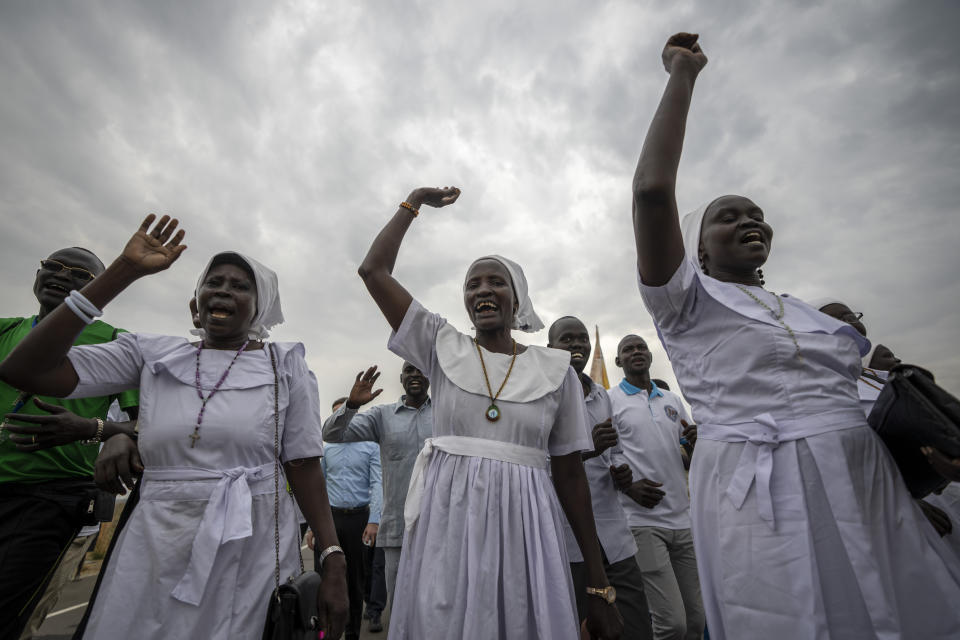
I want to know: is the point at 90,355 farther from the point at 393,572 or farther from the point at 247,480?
the point at 393,572

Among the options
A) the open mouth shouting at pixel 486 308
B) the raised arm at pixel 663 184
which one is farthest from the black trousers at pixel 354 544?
the raised arm at pixel 663 184

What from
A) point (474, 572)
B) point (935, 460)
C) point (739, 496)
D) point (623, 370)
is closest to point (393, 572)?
point (623, 370)

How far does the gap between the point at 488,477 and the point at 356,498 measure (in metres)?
4.90

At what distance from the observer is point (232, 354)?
2.51 meters

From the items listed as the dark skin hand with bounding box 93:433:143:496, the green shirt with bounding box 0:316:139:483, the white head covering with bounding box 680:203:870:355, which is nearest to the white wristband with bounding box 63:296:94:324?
the dark skin hand with bounding box 93:433:143:496

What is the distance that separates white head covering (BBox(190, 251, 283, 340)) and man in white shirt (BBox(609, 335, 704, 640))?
3.35 metres

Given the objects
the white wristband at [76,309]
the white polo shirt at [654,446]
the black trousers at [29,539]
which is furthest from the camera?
the white polo shirt at [654,446]

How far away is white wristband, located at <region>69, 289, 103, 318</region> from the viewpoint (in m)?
2.10

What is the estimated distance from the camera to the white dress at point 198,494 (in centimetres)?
195

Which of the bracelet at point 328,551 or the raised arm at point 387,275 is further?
the raised arm at point 387,275

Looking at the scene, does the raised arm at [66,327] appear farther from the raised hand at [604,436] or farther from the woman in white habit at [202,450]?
the raised hand at [604,436]

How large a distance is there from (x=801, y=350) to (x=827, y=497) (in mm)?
483

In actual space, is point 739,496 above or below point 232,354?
below

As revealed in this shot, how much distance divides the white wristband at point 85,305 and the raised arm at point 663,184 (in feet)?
7.15
